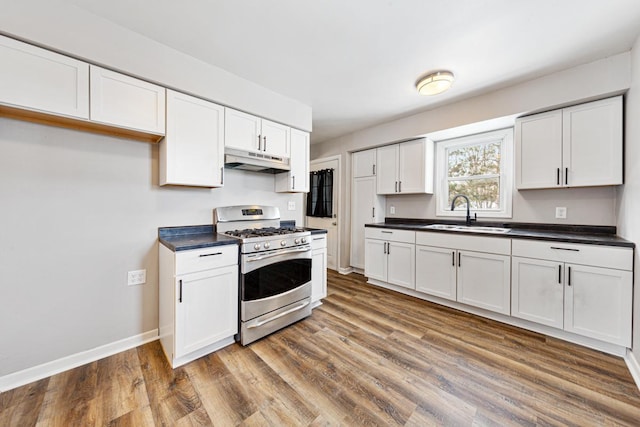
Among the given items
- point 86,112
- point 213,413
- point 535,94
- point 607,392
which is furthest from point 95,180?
point 535,94

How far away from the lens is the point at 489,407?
4.67ft

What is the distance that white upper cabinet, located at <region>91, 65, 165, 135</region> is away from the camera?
167 centimetres

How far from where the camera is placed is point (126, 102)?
5.87 ft

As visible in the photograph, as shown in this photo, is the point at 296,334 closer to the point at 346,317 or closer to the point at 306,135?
the point at 346,317

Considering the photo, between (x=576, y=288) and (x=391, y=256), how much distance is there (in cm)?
178

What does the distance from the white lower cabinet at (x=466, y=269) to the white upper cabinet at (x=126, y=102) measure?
120 inches

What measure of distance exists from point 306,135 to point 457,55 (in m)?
1.74

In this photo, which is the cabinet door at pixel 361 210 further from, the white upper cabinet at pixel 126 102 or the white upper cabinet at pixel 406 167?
the white upper cabinet at pixel 126 102

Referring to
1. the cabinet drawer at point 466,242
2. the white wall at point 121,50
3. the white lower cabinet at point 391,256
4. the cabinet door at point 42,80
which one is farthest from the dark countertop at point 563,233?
the cabinet door at point 42,80

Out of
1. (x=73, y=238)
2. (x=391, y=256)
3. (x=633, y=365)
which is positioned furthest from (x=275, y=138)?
(x=633, y=365)

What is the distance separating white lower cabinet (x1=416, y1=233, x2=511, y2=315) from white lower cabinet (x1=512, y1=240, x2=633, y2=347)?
107 millimetres

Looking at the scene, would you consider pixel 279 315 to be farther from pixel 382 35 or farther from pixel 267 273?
pixel 382 35

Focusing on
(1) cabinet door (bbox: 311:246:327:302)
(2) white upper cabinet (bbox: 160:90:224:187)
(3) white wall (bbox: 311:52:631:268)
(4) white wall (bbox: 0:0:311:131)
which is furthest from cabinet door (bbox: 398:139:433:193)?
(2) white upper cabinet (bbox: 160:90:224:187)

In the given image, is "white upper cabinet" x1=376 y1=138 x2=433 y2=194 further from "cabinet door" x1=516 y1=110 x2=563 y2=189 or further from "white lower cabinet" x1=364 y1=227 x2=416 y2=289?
"cabinet door" x1=516 y1=110 x2=563 y2=189
